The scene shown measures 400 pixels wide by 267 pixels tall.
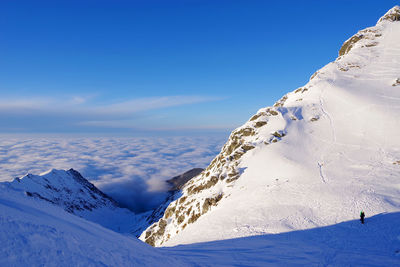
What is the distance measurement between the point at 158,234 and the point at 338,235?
4765cm

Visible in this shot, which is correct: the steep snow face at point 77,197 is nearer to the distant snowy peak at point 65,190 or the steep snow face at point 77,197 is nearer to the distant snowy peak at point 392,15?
the distant snowy peak at point 65,190

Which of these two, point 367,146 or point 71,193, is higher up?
point 367,146

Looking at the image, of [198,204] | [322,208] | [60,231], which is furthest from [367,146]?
[60,231]

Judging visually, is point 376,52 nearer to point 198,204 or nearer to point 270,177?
point 270,177

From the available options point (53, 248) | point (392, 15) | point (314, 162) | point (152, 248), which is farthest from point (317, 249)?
point (392, 15)

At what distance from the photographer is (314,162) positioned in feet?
121

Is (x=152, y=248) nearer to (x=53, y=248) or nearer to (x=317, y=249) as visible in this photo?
(x=53, y=248)

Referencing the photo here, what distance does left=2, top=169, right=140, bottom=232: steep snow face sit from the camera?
396ft

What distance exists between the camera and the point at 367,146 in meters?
37.8

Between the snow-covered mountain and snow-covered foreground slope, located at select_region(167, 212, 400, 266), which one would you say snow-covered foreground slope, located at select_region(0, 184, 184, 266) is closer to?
the snow-covered mountain

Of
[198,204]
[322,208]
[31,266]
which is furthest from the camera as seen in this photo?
[198,204]

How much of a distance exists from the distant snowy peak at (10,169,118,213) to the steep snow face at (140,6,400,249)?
322ft

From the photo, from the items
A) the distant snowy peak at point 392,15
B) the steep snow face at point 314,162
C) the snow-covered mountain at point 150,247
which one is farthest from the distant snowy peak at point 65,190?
the distant snowy peak at point 392,15

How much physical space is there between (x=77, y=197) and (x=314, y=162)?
159596 mm
